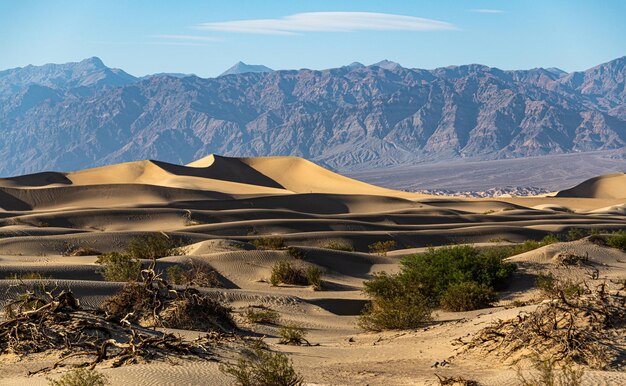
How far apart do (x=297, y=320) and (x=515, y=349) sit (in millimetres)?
7551

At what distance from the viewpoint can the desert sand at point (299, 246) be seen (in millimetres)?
12594

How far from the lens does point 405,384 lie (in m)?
11.6

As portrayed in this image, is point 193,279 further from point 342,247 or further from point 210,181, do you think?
point 210,181

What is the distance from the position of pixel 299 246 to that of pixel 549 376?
21.9 m

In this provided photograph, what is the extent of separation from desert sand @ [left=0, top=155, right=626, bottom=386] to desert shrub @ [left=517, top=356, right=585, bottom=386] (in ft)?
0.76

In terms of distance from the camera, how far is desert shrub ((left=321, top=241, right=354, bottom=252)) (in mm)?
34562

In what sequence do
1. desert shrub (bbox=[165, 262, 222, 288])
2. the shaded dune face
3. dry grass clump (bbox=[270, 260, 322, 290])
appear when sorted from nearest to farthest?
desert shrub (bbox=[165, 262, 222, 288]), dry grass clump (bbox=[270, 260, 322, 290]), the shaded dune face

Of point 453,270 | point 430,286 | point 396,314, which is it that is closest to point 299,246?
point 453,270

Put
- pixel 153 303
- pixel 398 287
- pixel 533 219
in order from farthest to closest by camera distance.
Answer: pixel 533 219 → pixel 398 287 → pixel 153 303

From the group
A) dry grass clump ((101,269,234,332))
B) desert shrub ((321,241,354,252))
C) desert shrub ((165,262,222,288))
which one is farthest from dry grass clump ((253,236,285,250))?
dry grass clump ((101,269,234,332))

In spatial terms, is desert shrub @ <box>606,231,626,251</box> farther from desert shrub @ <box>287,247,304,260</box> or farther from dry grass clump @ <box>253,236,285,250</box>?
dry grass clump @ <box>253,236,285,250</box>

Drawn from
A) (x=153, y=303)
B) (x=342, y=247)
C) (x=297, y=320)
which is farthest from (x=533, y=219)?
(x=153, y=303)

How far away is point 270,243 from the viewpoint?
32.7 metres

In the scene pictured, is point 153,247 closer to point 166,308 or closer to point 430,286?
point 430,286
